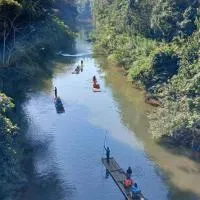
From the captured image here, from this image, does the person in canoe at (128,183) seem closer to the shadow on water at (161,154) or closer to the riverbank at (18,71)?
the shadow on water at (161,154)

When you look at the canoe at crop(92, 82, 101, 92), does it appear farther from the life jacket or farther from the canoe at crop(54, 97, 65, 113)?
the life jacket

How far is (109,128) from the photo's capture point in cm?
3659

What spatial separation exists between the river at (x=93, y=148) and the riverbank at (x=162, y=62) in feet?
5.44

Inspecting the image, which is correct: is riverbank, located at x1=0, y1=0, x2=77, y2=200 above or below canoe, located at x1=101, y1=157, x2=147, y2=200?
above

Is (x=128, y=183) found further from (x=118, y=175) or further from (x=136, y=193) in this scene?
(x=118, y=175)

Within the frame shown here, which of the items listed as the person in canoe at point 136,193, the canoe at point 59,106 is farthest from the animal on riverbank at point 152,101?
the person in canoe at point 136,193

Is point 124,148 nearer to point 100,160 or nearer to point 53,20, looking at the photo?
point 100,160

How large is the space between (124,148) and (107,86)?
53.3 feet

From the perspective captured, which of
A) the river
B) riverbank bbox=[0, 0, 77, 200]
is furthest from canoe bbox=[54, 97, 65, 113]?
riverbank bbox=[0, 0, 77, 200]

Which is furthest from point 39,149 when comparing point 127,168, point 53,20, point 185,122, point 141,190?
point 53,20

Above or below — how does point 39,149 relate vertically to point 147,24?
below

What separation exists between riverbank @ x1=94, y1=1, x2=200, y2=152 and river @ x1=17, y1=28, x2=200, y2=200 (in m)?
1.66

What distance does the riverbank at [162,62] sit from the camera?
3262 cm

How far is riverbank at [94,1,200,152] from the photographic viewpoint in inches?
1284
